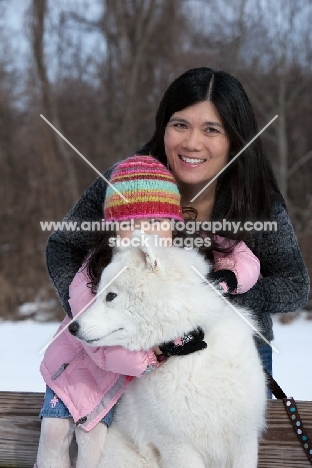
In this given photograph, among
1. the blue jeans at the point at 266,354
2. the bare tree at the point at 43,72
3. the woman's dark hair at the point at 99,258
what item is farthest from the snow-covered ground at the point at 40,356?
the bare tree at the point at 43,72

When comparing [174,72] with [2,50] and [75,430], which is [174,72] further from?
[75,430]

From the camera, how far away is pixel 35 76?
966 cm

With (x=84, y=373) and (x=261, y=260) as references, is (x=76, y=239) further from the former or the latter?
(x=261, y=260)

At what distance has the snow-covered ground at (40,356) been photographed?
13.2 ft

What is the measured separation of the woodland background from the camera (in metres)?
9.17

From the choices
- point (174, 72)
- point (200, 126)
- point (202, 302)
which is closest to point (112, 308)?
point (202, 302)

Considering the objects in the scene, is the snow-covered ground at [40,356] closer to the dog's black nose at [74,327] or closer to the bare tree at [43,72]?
the dog's black nose at [74,327]

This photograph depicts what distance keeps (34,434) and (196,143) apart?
1.57 metres

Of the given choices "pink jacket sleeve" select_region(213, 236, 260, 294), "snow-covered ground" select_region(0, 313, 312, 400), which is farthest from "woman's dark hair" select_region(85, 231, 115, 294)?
"snow-covered ground" select_region(0, 313, 312, 400)

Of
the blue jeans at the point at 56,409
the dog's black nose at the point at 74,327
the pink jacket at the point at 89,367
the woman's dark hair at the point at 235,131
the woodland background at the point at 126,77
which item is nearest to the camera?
the dog's black nose at the point at 74,327

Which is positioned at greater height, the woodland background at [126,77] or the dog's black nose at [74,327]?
the woodland background at [126,77]

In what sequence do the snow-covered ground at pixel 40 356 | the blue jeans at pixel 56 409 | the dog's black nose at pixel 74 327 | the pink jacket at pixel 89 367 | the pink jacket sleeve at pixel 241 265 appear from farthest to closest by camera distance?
the snow-covered ground at pixel 40 356 < the pink jacket sleeve at pixel 241 265 < the blue jeans at pixel 56 409 < the pink jacket at pixel 89 367 < the dog's black nose at pixel 74 327

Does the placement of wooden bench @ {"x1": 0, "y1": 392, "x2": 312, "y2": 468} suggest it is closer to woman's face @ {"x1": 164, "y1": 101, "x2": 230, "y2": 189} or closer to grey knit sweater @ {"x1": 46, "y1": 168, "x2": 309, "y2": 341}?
grey knit sweater @ {"x1": 46, "y1": 168, "x2": 309, "y2": 341}

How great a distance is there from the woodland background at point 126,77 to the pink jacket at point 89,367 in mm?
6691
